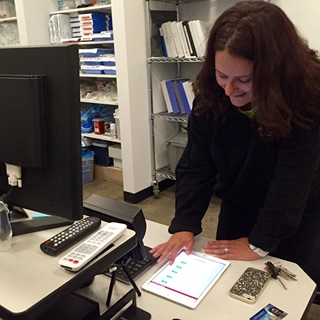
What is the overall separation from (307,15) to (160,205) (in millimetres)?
1769

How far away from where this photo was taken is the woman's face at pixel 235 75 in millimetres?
991

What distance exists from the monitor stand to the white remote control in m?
0.12

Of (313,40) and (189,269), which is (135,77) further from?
(189,269)

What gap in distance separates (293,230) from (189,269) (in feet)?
1.08

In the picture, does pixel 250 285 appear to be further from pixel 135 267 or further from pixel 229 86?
pixel 229 86

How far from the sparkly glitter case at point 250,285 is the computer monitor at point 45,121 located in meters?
0.43

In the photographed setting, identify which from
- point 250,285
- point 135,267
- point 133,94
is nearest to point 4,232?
point 135,267

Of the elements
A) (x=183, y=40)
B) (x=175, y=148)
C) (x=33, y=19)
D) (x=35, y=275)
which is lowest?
(x=175, y=148)

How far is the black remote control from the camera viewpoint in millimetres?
842

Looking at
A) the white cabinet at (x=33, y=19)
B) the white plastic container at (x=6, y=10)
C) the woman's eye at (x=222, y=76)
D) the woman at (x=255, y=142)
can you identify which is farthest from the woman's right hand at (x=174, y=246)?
the white plastic container at (x=6, y=10)

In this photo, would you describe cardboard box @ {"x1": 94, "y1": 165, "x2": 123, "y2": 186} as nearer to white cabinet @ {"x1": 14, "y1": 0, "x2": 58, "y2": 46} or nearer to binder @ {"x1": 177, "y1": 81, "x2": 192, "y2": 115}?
binder @ {"x1": 177, "y1": 81, "x2": 192, "y2": 115}

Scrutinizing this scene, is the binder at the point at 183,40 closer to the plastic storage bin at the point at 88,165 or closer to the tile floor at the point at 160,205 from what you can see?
the tile floor at the point at 160,205

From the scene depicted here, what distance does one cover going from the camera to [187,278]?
1024mm

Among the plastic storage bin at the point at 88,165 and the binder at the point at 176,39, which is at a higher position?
the binder at the point at 176,39
